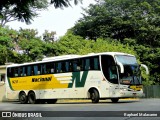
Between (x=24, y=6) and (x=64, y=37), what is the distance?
35.4m

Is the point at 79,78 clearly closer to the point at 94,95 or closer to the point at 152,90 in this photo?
the point at 94,95

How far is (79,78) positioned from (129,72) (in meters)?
3.13

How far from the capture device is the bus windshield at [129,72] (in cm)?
2031

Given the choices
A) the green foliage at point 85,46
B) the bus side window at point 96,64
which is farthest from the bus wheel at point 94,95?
the green foliage at point 85,46

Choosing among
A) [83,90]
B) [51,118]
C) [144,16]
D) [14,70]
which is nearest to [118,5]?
[144,16]

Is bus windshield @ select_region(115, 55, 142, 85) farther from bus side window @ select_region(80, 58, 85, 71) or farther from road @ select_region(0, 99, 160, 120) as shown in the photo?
road @ select_region(0, 99, 160, 120)

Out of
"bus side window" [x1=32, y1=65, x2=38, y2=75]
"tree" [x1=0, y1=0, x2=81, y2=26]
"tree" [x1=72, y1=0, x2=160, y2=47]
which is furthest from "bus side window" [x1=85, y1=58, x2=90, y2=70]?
"tree" [x1=72, y1=0, x2=160, y2=47]

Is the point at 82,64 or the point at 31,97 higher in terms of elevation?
the point at 82,64

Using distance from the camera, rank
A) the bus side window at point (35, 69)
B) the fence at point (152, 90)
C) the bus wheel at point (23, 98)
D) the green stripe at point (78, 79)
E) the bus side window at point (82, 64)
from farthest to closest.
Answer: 1. the fence at point (152, 90)
2. the bus wheel at point (23, 98)
3. the bus side window at point (35, 69)
4. the bus side window at point (82, 64)
5. the green stripe at point (78, 79)

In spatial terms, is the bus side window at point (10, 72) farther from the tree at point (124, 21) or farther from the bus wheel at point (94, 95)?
the tree at point (124, 21)

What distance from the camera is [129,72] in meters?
20.6

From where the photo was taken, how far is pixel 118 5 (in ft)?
152

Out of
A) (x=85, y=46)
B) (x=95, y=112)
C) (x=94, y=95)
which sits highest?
(x=85, y=46)

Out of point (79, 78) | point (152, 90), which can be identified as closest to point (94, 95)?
point (79, 78)
